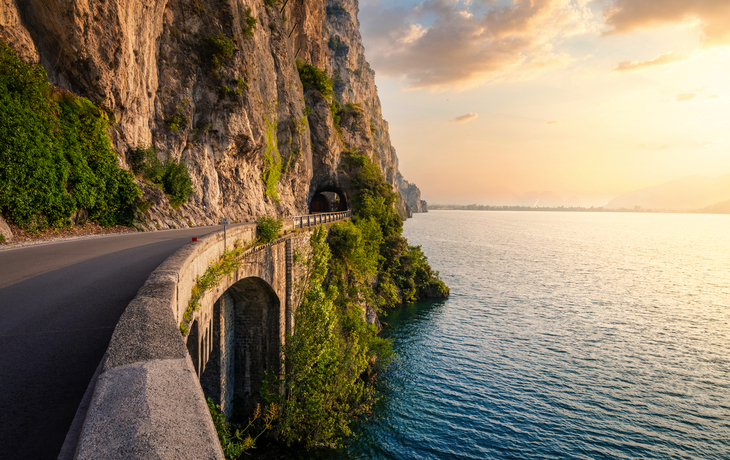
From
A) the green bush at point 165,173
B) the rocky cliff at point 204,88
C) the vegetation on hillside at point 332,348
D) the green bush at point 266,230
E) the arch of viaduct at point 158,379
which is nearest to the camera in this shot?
the arch of viaduct at point 158,379

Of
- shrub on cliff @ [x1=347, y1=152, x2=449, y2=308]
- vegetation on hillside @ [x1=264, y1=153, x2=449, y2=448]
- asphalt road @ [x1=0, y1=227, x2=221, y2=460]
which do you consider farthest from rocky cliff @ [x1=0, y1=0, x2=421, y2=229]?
asphalt road @ [x1=0, y1=227, x2=221, y2=460]

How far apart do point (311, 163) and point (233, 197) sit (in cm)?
1684

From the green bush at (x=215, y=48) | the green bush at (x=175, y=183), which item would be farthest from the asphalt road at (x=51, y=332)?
the green bush at (x=215, y=48)

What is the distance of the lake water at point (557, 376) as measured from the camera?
17219mm

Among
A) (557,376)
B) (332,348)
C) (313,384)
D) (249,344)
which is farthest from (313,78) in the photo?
(557,376)

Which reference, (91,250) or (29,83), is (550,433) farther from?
(29,83)

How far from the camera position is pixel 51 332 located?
4.80 meters

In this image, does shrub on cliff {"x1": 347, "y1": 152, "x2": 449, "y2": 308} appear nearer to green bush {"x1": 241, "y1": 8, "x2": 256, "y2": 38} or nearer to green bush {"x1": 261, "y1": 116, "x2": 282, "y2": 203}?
green bush {"x1": 261, "y1": 116, "x2": 282, "y2": 203}

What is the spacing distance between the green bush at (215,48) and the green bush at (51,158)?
11.2 m

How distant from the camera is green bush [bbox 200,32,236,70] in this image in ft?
90.4

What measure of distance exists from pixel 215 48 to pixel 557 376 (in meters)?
33.8

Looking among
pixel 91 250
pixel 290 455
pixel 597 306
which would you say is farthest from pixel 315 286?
pixel 597 306

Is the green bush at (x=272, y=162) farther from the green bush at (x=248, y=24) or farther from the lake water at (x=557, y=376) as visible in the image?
the lake water at (x=557, y=376)

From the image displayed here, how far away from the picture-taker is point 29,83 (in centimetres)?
1490
